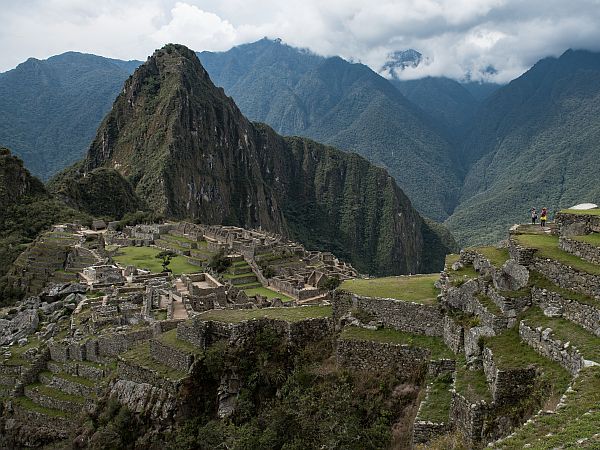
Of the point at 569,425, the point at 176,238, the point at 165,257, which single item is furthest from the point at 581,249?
the point at 176,238

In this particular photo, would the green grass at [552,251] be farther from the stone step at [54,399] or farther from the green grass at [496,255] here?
the stone step at [54,399]

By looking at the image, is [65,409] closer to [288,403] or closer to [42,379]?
[42,379]

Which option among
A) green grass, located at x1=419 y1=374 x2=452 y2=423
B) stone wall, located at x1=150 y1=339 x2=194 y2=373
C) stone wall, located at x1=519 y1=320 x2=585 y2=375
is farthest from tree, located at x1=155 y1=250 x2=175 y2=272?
stone wall, located at x1=519 y1=320 x2=585 y2=375

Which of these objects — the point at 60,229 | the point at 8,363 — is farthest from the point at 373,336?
the point at 60,229

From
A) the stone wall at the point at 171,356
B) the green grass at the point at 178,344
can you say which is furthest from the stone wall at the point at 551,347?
the stone wall at the point at 171,356

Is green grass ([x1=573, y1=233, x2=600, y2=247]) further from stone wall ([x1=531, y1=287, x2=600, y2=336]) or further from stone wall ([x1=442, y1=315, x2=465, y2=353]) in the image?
stone wall ([x1=442, y1=315, x2=465, y2=353])

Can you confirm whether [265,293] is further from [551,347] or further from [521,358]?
[551,347]
